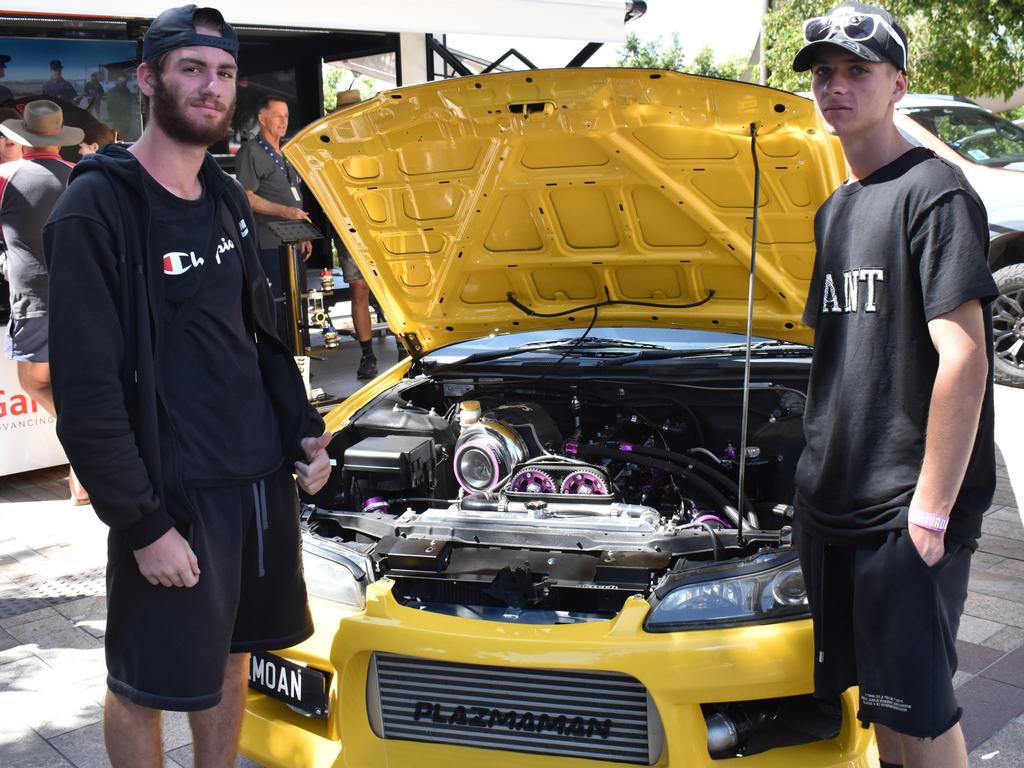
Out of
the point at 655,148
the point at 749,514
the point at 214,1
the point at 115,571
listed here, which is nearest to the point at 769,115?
the point at 655,148

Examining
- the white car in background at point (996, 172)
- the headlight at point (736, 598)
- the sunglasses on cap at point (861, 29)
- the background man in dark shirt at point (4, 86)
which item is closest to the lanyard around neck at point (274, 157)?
the background man in dark shirt at point (4, 86)

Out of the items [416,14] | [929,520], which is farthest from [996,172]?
[929,520]

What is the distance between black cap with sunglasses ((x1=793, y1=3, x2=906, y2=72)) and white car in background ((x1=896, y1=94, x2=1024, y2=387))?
4.94m

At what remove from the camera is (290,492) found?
8.14 ft

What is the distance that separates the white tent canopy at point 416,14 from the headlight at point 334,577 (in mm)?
4421

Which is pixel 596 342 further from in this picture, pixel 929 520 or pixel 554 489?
pixel 929 520

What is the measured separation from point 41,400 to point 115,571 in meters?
3.46

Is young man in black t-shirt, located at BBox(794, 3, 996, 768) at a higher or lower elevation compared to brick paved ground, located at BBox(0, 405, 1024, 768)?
higher

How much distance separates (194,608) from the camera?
2.15m

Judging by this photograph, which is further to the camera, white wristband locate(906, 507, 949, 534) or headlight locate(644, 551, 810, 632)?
headlight locate(644, 551, 810, 632)

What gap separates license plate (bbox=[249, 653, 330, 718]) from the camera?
2549mm

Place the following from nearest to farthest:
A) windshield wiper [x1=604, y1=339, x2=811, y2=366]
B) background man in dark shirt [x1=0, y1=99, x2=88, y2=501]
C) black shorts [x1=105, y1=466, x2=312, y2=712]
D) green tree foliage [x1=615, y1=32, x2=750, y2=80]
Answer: black shorts [x1=105, y1=466, x2=312, y2=712] → windshield wiper [x1=604, y1=339, x2=811, y2=366] → background man in dark shirt [x1=0, y1=99, x2=88, y2=501] → green tree foliage [x1=615, y1=32, x2=750, y2=80]

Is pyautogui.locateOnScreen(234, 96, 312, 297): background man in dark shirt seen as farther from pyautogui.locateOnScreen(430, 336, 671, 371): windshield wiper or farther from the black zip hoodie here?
the black zip hoodie

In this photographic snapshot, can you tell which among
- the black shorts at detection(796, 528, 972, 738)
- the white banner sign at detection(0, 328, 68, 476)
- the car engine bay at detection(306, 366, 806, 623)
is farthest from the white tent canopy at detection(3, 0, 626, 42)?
the black shorts at detection(796, 528, 972, 738)
